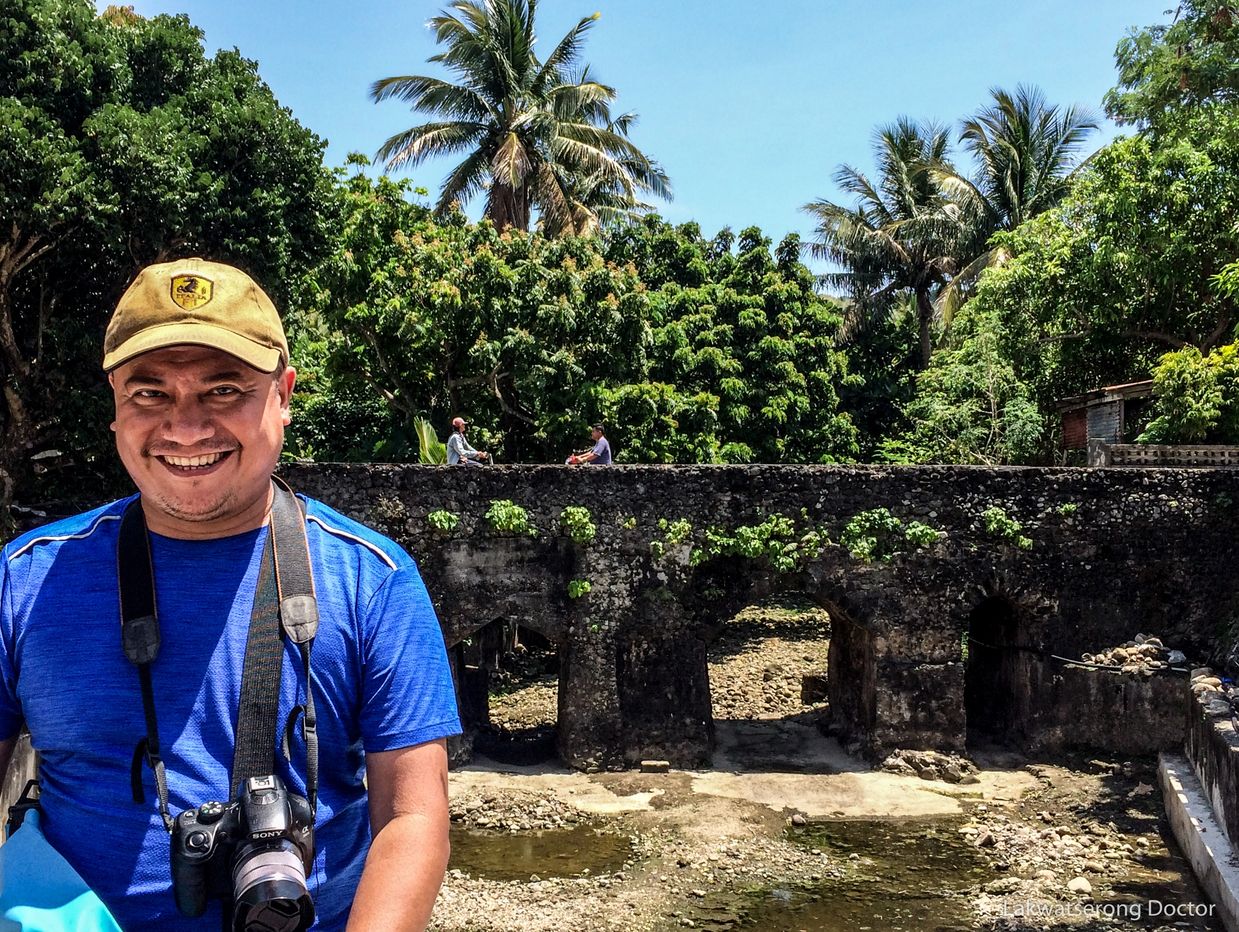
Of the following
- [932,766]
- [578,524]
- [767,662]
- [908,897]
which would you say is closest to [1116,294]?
[767,662]

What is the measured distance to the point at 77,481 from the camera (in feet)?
49.3

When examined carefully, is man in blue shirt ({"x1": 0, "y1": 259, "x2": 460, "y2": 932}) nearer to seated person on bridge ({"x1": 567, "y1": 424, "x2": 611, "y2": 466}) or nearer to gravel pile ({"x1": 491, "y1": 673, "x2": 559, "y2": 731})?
seated person on bridge ({"x1": 567, "y1": 424, "x2": 611, "y2": 466})

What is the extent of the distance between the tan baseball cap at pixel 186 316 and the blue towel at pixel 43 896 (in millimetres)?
800

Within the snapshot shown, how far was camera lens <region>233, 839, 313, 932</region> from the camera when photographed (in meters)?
1.72

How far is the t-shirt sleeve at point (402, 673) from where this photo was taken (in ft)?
6.22

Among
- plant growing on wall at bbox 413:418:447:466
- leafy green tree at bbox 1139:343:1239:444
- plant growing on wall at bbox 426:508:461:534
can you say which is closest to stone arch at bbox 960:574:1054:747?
leafy green tree at bbox 1139:343:1239:444

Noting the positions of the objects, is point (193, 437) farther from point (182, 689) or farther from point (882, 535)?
point (882, 535)

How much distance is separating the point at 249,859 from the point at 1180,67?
20544mm

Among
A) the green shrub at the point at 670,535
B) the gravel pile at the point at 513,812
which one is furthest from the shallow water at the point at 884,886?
the green shrub at the point at 670,535

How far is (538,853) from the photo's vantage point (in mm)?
10734

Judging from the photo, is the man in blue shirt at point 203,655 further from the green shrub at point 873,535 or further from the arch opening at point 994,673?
the arch opening at point 994,673

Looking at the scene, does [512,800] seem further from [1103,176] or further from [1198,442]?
[1103,176]

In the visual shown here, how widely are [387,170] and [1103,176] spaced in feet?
39.6

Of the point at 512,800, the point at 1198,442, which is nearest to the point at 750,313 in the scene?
the point at 1198,442
